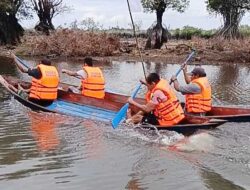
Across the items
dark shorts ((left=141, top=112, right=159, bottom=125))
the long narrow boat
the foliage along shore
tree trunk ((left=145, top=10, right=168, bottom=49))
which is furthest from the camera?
tree trunk ((left=145, top=10, right=168, bottom=49))

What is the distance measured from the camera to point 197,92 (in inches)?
475

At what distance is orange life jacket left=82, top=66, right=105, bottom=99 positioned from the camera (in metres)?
14.4

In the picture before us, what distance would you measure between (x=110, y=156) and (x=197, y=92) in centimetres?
325

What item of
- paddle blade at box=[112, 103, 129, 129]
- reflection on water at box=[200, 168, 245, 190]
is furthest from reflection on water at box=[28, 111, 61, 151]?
reflection on water at box=[200, 168, 245, 190]

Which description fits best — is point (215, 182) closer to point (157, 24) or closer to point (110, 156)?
point (110, 156)

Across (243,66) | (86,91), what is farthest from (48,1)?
(86,91)

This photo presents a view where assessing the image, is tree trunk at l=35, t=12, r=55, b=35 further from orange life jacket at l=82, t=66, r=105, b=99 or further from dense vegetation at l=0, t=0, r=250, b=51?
orange life jacket at l=82, t=66, r=105, b=99

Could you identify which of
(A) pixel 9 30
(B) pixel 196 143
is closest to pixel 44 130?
(B) pixel 196 143

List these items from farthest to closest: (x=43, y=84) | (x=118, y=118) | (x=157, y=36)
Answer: (x=157, y=36) < (x=43, y=84) < (x=118, y=118)

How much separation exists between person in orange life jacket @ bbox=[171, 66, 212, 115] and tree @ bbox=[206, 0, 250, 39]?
2398 cm

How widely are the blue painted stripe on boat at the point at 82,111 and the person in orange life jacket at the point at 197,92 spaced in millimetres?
1979

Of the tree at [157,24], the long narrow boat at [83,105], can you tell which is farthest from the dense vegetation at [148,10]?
the long narrow boat at [83,105]

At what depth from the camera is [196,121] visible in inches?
432

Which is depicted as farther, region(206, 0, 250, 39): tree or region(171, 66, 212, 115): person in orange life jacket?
region(206, 0, 250, 39): tree
